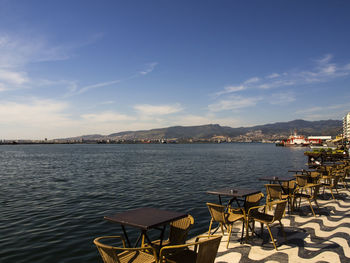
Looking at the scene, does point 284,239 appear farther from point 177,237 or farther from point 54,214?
point 54,214

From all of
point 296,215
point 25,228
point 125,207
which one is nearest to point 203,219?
point 296,215

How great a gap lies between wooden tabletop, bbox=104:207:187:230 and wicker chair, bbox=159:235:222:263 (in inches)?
20.1

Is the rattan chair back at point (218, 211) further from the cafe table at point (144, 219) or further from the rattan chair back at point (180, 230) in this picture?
the cafe table at point (144, 219)

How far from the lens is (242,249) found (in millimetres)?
6273

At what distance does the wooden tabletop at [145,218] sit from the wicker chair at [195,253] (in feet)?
1.67

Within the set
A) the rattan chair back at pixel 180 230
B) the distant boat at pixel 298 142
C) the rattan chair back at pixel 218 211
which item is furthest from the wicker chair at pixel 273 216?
the distant boat at pixel 298 142

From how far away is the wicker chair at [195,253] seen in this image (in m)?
3.92

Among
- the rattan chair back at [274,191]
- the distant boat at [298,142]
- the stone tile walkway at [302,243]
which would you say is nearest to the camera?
the stone tile walkway at [302,243]

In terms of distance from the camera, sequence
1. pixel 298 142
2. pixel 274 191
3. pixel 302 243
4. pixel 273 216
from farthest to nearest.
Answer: pixel 298 142, pixel 274 191, pixel 273 216, pixel 302 243

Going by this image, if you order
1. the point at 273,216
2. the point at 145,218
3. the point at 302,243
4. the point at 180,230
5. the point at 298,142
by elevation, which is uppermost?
the point at 145,218

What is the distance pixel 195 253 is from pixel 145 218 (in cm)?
121

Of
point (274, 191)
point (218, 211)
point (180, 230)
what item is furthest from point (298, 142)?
point (180, 230)

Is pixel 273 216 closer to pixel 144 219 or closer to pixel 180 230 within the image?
pixel 180 230

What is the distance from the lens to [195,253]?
4574 millimetres
